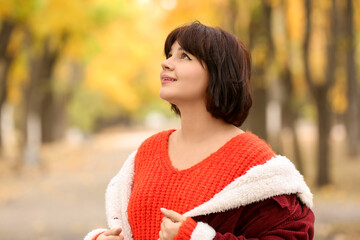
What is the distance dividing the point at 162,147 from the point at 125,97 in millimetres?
35323

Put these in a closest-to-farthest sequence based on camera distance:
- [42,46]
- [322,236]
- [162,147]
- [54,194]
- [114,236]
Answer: [114,236], [162,147], [322,236], [54,194], [42,46]

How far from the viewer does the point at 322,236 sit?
25.1 ft

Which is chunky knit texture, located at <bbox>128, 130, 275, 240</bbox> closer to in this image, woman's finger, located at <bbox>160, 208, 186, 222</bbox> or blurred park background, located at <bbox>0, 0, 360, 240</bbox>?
woman's finger, located at <bbox>160, 208, 186, 222</bbox>

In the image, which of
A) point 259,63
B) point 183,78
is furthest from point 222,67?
Result: point 259,63

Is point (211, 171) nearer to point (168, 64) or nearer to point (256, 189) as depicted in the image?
point (256, 189)

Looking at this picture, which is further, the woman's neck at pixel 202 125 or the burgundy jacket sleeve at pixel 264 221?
the woman's neck at pixel 202 125

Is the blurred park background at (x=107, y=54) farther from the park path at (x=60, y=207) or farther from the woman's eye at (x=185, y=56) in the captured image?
the woman's eye at (x=185, y=56)

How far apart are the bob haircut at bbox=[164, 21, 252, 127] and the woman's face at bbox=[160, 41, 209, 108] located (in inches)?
1.0

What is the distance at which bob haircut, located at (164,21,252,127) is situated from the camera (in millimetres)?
2014

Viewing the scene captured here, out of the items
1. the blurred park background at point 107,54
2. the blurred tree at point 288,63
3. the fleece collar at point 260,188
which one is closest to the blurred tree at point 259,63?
the blurred park background at point 107,54

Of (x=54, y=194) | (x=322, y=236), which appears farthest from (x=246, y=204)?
(x=54, y=194)

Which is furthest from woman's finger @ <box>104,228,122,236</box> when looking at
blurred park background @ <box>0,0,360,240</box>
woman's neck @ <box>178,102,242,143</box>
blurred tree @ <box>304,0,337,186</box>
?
blurred tree @ <box>304,0,337,186</box>

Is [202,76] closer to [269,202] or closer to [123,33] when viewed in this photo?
[269,202]

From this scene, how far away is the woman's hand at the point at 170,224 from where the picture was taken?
1923 mm
